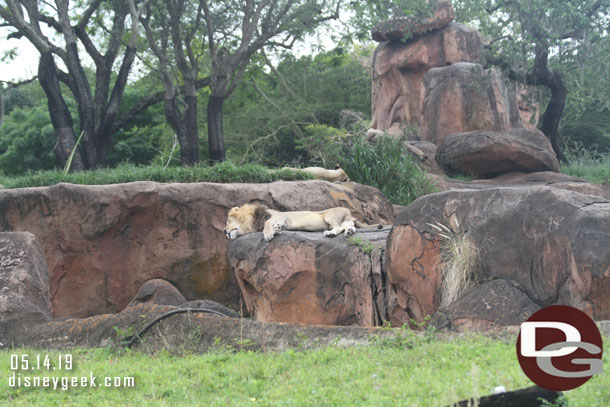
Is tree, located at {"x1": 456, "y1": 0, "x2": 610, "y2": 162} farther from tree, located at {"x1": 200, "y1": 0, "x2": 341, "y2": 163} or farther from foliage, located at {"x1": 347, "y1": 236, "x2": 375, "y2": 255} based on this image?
foliage, located at {"x1": 347, "y1": 236, "x2": 375, "y2": 255}

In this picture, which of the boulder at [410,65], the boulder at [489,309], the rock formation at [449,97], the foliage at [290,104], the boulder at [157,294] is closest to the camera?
the boulder at [489,309]

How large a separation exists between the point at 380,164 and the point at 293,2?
17.9 ft

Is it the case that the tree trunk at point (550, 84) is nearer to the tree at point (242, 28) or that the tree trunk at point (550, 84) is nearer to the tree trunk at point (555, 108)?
the tree trunk at point (555, 108)

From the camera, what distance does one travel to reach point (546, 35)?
1955 centimetres

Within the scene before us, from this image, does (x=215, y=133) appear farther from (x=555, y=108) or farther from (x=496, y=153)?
(x=555, y=108)

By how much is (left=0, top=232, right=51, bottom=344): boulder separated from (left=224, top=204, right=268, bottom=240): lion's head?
3.04 metres

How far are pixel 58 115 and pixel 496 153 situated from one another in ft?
39.5

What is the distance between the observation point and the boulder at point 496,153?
19641 mm

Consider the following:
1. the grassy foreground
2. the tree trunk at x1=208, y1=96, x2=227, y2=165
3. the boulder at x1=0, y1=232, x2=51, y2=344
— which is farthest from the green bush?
the grassy foreground

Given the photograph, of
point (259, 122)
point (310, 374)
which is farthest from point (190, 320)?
point (259, 122)

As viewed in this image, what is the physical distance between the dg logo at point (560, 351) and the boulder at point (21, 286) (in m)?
5.87

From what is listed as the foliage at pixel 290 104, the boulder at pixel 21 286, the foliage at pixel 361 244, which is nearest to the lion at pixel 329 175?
the foliage at pixel 361 244

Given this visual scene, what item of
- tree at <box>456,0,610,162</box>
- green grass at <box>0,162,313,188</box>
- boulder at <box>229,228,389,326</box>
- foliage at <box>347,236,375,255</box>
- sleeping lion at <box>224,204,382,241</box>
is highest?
tree at <box>456,0,610,162</box>

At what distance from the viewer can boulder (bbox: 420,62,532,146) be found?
→ 23.2m
